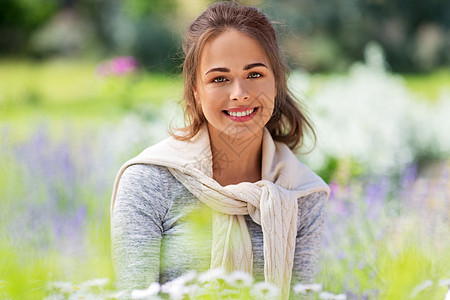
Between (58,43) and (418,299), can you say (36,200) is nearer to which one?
(418,299)

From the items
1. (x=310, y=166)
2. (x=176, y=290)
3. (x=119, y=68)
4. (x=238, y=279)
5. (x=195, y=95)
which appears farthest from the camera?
(x=119, y=68)

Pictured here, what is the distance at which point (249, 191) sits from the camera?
5.98 ft

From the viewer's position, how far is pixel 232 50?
5.89 feet

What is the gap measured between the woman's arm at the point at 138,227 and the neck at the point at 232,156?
229 mm

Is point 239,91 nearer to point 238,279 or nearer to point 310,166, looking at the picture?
point 238,279

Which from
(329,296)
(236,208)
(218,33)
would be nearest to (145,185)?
(236,208)

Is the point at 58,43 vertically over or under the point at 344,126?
over

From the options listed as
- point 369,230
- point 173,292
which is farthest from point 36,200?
point 173,292

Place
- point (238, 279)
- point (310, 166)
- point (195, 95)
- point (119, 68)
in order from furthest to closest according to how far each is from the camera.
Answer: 1. point (119, 68)
2. point (310, 166)
3. point (195, 95)
4. point (238, 279)

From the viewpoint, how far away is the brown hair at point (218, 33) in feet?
5.99

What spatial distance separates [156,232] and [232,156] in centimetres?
39

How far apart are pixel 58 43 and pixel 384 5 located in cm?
862

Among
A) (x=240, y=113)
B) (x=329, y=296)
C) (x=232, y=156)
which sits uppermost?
(x=240, y=113)

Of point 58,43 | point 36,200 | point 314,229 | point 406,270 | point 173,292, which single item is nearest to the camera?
point 406,270
